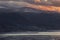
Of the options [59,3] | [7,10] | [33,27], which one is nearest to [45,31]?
[33,27]

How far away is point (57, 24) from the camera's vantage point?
4.72 ft

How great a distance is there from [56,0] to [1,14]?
1.58 feet

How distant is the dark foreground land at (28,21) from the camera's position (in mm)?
1417

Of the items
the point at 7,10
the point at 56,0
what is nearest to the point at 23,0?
the point at 7,10

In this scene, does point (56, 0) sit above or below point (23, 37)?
above

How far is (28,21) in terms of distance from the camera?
143cm

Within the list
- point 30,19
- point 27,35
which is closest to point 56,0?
point 30,19

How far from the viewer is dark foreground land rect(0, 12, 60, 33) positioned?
1417mm

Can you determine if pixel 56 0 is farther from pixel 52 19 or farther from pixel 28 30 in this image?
pixel 28 30

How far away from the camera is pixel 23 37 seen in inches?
55.4

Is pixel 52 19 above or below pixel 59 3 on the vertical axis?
below

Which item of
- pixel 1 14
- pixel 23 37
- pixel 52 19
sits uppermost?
pixel 1 14

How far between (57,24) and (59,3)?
0.18 m

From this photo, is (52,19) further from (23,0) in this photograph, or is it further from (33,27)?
(23,0)
